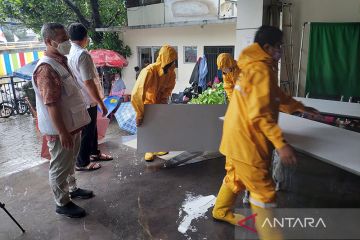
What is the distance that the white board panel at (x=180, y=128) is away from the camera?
3.40 m

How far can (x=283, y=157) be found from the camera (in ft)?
6.04

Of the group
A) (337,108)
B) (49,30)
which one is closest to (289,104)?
(337,108)

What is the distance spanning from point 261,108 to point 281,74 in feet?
13.2

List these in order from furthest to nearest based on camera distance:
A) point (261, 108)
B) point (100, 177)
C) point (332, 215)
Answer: point (100, 177), point (332, 215), point (261, 108)

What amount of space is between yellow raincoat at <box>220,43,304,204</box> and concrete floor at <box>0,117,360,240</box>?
702 mm

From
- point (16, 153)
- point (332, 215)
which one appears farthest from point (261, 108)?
point (16, 153)

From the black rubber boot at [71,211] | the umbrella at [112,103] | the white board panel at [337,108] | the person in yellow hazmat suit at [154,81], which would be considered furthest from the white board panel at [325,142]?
the umbrella at [112,103]

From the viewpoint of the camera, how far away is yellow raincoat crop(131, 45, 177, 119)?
3354 millimetres

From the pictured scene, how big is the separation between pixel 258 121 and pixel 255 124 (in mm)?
51

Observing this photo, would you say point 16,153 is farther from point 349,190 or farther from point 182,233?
point 349,190

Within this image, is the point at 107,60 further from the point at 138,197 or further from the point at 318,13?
the point at 138,197

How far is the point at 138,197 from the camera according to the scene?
309 cm

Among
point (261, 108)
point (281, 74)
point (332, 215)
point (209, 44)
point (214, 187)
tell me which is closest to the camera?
point (261, 108)

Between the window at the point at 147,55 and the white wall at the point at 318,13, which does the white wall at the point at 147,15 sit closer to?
the window at the point at 147,55
